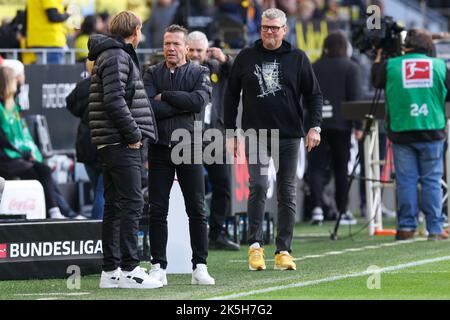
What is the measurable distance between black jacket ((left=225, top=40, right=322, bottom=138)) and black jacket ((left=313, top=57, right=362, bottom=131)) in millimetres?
5590

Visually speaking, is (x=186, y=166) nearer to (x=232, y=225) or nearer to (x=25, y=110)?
(x=232, y=225)

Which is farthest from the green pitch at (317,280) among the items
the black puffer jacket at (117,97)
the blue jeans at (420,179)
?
the black puffer jacket at (117,97)

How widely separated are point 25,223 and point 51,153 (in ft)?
16.8

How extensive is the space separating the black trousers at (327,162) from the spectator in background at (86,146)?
387cm

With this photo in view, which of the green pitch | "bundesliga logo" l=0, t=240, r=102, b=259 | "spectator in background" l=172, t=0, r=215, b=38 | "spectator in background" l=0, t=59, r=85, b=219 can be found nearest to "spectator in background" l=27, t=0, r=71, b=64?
"spectator in background" l=0, t=59, r=85, b=219

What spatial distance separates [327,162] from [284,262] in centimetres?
642

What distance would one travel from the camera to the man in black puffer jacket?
992cm

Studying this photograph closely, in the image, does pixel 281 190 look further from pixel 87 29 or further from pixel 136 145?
pixel 87 29

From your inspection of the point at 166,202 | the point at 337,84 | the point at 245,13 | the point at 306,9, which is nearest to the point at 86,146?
the point at 166,202

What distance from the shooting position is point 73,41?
65.3ft

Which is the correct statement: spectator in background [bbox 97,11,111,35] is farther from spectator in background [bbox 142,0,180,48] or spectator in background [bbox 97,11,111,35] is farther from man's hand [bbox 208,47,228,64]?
man's hand [bbox 208,47,228,64]

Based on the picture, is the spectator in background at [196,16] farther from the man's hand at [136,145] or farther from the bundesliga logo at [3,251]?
the man's hand at [136,145]
